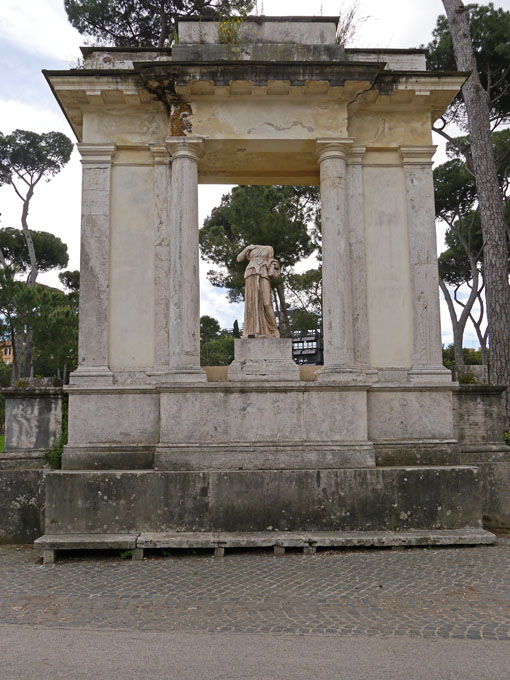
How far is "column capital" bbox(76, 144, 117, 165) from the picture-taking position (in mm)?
7727

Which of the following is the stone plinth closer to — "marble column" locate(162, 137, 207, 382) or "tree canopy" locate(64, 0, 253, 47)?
"marble column" locate(162, 137, 207, 382)

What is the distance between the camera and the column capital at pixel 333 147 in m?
7.65

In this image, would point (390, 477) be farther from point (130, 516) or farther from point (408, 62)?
point (408, 62)

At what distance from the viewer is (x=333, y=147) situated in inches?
302

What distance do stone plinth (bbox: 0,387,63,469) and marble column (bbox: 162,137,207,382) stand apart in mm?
1718

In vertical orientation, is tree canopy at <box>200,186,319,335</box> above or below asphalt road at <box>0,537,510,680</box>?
above

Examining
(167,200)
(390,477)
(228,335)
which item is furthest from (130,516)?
(228,335)

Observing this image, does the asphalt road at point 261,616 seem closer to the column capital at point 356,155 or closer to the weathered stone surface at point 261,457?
the weathered stone surface at point 261,457

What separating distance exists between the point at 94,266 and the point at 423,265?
4.43 meters

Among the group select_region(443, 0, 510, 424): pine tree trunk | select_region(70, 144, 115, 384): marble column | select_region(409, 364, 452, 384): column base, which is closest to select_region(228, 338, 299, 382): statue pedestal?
select_region(409, 364, 452, 384): column base

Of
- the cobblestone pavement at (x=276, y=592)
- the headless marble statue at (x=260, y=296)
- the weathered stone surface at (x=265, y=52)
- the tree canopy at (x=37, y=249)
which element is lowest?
the cobblestone pavement at (x=276, y=592)

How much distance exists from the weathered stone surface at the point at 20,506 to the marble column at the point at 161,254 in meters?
2.05

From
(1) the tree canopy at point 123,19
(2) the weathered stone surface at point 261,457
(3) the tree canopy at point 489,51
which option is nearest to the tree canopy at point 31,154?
(1) the tree canopy at point 123,19

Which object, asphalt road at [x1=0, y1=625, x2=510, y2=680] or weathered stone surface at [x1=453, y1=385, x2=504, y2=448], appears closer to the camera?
asphalt road at [x1=0, y1=625, x2=510, y2=680]
